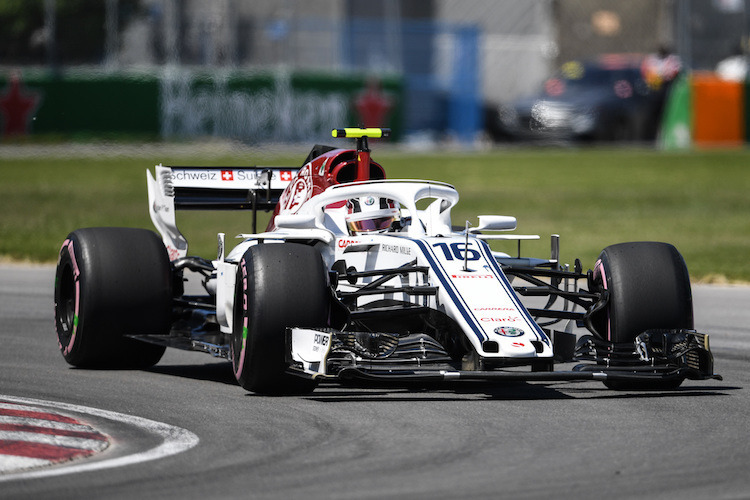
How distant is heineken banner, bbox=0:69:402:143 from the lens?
1233 inches

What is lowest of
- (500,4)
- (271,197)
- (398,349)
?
(398,349)

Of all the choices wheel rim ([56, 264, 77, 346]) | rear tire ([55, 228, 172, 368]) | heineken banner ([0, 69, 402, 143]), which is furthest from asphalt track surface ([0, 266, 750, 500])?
heineken banner ([0, 69, 402, 143])

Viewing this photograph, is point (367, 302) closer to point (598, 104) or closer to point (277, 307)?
point (277, 307)

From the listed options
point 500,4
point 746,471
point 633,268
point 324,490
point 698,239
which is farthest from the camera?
point 500,4

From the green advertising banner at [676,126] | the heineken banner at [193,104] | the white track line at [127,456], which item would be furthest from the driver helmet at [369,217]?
the green advertising banner at [676,126]

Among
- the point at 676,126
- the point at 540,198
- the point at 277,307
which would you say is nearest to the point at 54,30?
the point at 540,198

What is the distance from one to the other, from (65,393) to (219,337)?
4.71 ft

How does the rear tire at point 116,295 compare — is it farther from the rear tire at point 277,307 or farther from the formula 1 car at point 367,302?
the rear tire at point 277,307

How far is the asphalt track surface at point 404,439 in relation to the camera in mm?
5695

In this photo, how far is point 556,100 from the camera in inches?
1364

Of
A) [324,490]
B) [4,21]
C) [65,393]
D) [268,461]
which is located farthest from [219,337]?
[4,21]

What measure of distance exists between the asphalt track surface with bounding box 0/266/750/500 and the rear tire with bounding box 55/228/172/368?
0.16m

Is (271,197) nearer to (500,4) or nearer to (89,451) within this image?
(89,451)

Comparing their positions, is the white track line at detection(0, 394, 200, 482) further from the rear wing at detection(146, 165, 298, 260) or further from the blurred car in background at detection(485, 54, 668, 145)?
the blurred car in background at detection(485, 54, 668, 145)
